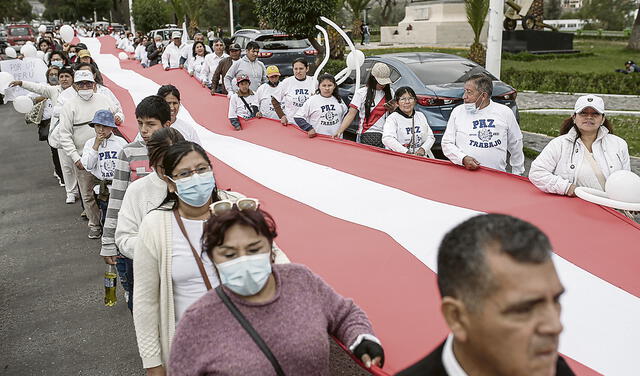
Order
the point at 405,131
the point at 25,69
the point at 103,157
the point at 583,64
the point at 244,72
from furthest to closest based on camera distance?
the point at 583,64
the point at 25,69
the point at 244,72
the point at 405,131
the point at 103,157

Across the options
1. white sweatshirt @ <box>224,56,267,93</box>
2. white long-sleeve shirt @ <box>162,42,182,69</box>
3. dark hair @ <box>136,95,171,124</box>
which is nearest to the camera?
dark hair @ <box>136,95,171,124</box>

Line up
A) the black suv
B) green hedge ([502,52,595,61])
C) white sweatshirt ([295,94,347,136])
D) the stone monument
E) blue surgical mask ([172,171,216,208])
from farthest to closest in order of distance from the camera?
the stone monument → green hedge ([502,52,595,61]) → the black suv → white sweatshirt ([295,94,347,136]) → blue surgical mask ([172,171,216,208])

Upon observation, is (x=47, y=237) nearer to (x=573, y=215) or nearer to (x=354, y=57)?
(x=354, y=57)

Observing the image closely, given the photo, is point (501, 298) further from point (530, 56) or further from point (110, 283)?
point (530, 56)

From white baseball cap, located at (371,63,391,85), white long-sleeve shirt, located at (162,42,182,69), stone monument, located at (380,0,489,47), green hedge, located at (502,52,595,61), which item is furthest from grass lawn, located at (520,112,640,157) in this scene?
stone monument, located at (380,0,489,47)

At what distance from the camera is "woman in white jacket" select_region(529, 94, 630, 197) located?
13.0 feet

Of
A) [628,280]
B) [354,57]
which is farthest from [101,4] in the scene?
[628,280]

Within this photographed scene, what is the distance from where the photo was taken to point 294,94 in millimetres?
7461

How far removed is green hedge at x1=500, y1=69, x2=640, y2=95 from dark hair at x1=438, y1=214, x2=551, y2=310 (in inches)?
652

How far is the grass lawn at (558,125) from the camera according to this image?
10070mm

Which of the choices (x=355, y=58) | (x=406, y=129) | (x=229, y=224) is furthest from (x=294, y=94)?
(x=229, y=224)

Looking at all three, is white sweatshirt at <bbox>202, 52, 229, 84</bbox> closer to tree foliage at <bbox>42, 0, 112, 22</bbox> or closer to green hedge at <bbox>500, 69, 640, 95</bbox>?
green hedge at <bbox>500, 69, 640, 95</bbox>

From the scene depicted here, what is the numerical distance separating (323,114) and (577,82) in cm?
1227

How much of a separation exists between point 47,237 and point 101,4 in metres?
77.0
